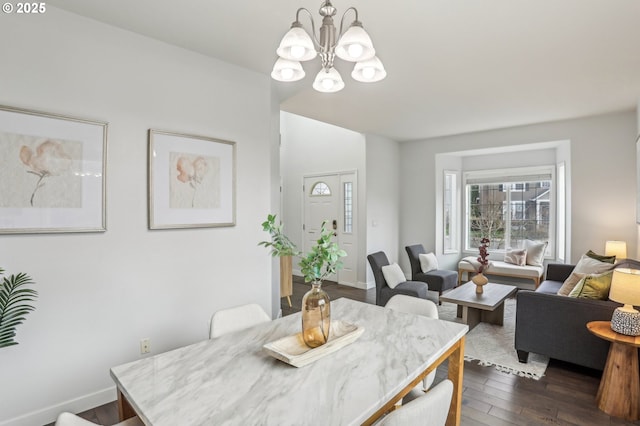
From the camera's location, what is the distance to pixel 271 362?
4.42 ft

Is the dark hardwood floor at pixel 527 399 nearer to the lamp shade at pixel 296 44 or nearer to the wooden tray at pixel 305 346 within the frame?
the wooden tray at pixel 305 346

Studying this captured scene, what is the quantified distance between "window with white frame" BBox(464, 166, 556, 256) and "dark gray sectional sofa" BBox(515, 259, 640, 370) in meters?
2.99

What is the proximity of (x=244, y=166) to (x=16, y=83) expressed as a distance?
159 cm

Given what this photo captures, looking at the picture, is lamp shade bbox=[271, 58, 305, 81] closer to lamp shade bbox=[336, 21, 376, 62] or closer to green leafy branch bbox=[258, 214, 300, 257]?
lamp shade bbox=[336, 21, 376, 62]

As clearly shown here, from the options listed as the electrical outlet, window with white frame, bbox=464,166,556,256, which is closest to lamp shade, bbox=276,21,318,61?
the electrical outlet

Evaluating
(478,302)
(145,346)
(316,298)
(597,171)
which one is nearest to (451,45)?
(316,298)

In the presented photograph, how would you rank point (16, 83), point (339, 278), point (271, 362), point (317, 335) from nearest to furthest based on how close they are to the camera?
point (271, 362), point (317, 335), point (16, 83), point (339, 278)

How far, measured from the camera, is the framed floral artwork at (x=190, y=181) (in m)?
2.57

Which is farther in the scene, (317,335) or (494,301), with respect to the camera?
(494,301)

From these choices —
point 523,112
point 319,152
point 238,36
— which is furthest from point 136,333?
point 523,112

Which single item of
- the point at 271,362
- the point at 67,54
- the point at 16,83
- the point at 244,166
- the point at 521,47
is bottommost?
the point at 271,362

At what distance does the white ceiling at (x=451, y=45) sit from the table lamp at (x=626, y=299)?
1700 mm

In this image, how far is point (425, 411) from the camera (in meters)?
1.02

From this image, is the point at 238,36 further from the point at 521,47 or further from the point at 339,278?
the point at 339,278
